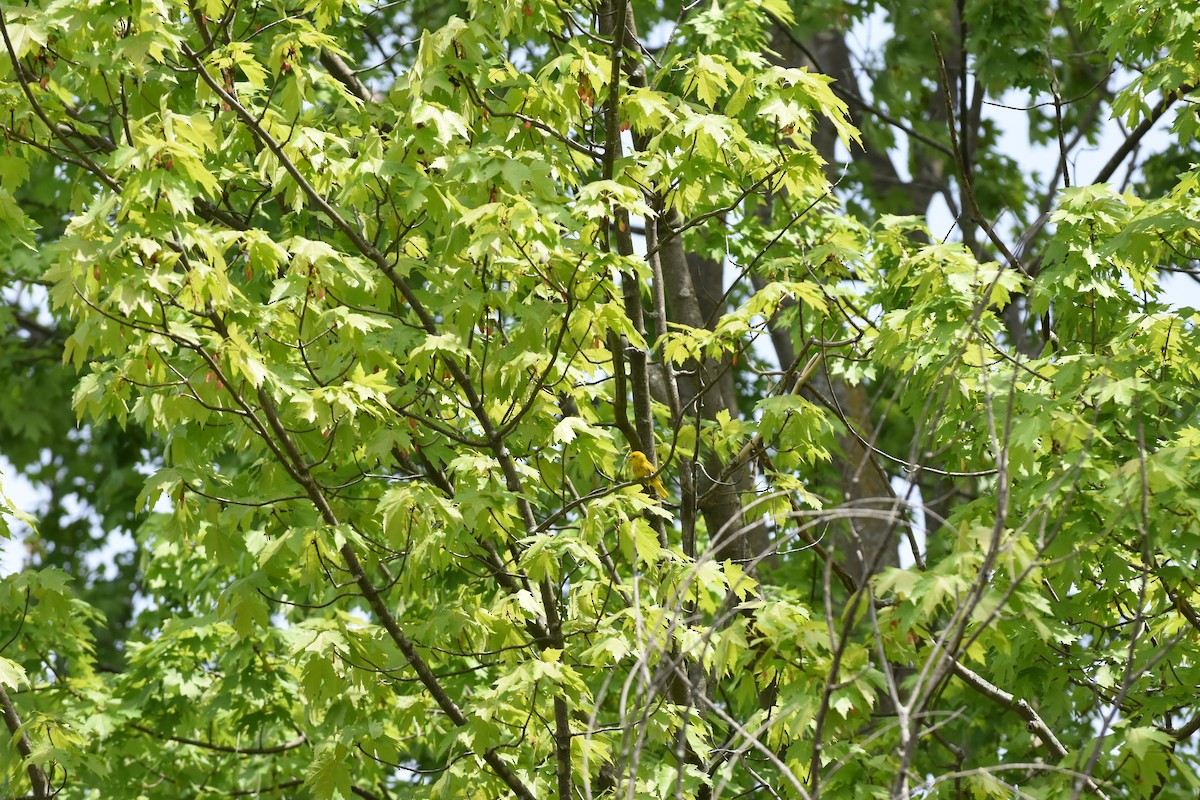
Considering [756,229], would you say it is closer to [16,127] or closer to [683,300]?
[683,300]

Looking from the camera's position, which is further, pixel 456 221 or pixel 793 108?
pixel 793 108

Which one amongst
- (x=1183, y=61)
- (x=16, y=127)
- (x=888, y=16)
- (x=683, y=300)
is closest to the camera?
(x=16, y=127)

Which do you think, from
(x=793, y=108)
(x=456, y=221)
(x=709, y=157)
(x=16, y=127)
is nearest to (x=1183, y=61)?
(x=793, y=108)

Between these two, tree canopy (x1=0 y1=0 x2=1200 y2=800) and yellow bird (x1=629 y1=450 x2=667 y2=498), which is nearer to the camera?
tree canopy (x1=0 y1=0 x2=1200 y2=800)

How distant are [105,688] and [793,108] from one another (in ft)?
19.3

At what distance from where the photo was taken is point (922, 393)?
5.30 meters

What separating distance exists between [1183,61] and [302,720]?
5824 mm

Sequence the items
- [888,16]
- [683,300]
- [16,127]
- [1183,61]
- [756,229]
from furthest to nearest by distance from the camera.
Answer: [888,16] → [756,229] → [683,300] → [1183,61] → [16,127]

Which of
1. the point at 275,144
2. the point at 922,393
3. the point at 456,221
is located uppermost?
the point at 275,144

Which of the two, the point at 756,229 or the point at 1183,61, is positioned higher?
the point at 756,229

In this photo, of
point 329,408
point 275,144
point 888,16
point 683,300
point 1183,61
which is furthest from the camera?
point 888,16

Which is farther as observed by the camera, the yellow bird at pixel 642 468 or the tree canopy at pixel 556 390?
the yellow bird at pixel 642 468

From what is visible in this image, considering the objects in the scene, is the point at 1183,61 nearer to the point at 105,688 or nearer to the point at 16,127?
the point at 16,127

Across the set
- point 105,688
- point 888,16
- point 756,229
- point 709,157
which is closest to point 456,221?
point 709,157
